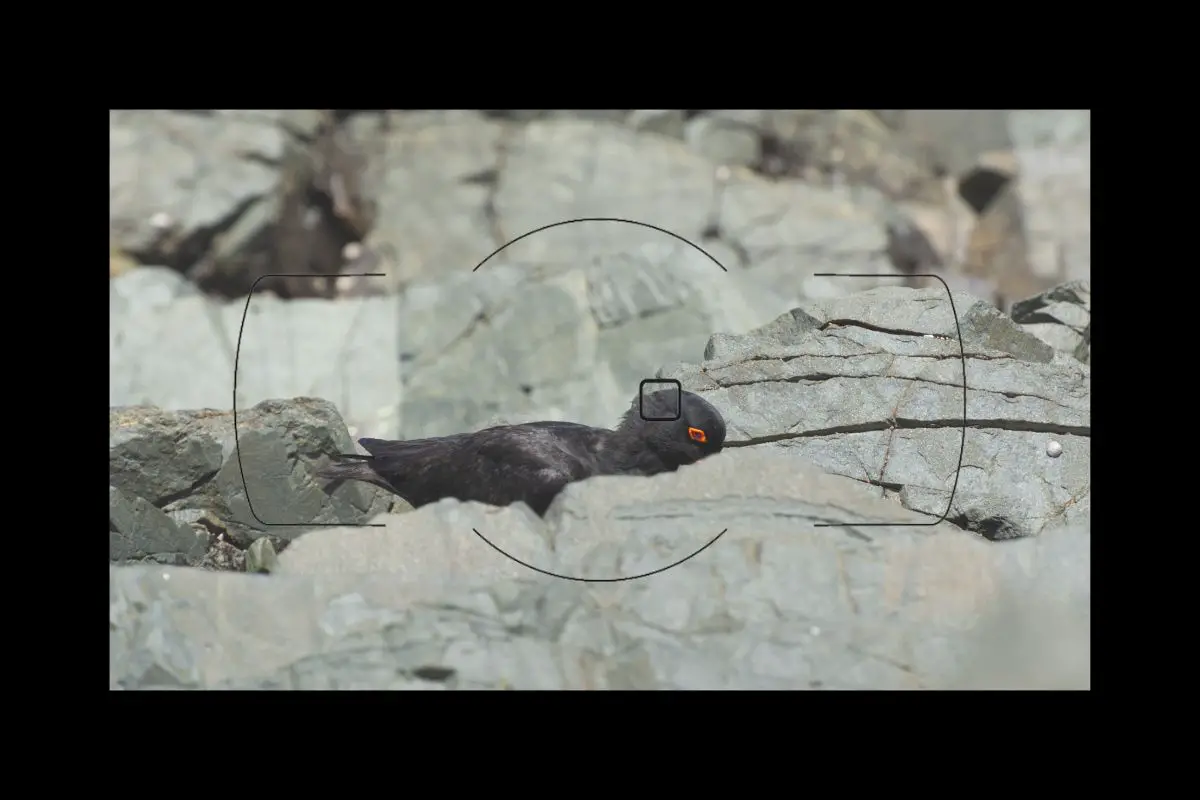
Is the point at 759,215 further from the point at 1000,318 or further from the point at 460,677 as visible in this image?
A: the point at 460,677

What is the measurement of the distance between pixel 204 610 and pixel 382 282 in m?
10.6

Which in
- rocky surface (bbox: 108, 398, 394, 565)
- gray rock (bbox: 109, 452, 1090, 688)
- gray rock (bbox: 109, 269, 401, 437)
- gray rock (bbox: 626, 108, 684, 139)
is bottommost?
gray rock (bbox: 109, 452, 1090, 688)

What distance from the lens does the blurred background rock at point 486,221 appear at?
12.2 metres

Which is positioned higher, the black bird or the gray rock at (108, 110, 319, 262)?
the gray rock at (108, 110, 319, 262)

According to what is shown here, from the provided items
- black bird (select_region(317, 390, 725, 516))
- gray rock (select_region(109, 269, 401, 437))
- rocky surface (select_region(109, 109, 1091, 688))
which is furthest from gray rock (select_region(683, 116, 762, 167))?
black bird (select_region(317, 390, 725, 516))

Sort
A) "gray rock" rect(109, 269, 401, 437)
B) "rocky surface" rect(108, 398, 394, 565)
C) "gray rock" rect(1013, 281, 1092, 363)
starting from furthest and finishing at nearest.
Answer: "gray rock" rect(109, 269, 401, 437)
"gray rock" rect(1013, 281, 1092, 363)
"rocky surface" rect(108, 398, 394, 565)

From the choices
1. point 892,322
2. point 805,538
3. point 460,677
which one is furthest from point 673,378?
point 460,677

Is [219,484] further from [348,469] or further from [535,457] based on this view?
[535,457]

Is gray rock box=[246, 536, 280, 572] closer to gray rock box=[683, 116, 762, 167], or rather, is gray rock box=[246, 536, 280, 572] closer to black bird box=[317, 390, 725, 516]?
black bird box=[317, 390, 725, 516]

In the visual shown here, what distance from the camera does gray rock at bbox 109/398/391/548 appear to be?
6.93m

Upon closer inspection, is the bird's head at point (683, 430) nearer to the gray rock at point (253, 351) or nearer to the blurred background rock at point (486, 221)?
the blurred background rock at point (486, 221)

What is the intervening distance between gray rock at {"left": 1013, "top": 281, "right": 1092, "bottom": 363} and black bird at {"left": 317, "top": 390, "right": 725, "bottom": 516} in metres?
2.70

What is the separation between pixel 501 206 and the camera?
16969mm

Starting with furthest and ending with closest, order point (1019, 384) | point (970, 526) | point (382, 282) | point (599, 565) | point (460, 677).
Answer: point (382, 282) → point (1019, 384) → point (970, 526) → point (599, 565) → point (460, 677)
